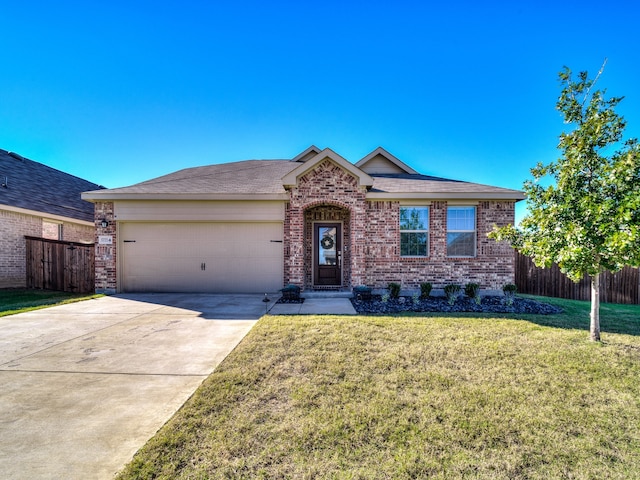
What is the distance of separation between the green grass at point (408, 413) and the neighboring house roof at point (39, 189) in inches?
531

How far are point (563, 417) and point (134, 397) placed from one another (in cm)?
428

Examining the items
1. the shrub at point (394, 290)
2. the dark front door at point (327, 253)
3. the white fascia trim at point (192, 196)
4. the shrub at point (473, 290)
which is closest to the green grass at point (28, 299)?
the white fascia trim at point (192, 196)

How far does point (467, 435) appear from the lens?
7.76ft

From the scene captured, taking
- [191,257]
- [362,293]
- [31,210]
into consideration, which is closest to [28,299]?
[31,210]

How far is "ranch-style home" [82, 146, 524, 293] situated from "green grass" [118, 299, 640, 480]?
4397mm

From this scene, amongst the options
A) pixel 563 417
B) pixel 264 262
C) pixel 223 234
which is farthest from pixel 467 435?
pixel 223 234

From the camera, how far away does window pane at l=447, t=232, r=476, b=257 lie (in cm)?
905

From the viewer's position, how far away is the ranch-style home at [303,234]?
28.2 ft

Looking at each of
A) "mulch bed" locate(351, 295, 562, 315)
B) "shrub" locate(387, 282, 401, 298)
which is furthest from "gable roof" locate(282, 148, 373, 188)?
"mulch bed" locate(351, 295, 562, 315)

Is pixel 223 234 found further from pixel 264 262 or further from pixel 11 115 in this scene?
pixel 11 115

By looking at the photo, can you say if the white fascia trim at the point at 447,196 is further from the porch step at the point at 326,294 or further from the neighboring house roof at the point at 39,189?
the neighboring house roof at the point at 39,189

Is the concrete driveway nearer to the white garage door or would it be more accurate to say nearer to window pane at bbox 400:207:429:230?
the white garage door

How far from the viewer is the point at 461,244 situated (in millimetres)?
9070

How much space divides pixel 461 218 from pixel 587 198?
4.95m
